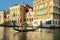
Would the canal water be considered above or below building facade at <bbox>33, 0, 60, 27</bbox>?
below

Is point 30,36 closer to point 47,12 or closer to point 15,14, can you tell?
point 47,12

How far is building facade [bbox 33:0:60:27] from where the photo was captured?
4516 centimetres

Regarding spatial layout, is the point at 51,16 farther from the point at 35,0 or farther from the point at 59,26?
the point at 35,0

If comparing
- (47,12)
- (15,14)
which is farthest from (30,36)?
(15,14)

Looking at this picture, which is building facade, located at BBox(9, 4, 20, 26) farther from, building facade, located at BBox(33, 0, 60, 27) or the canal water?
the canal water

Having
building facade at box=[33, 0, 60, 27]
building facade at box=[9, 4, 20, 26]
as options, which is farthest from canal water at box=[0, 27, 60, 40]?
building facade at box=[9, 4, 20, 26]

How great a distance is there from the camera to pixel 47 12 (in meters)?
46.5

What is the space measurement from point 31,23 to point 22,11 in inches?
363

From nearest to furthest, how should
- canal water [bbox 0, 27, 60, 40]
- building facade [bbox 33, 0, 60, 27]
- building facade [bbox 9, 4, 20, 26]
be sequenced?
canal water [bbox 0, 27, 60, 40], building facade [bbox 33, 0, 60, 27], building facade [bbox 9, 4, 20, 26]

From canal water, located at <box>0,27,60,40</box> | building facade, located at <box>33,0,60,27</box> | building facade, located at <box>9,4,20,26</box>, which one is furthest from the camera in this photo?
building facade, located at <box>9,4,20,26</box>

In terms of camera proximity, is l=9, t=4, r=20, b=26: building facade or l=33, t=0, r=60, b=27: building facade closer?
l=33, t=0, r=60, b=27: building facade

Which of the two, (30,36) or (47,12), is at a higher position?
(47,12)

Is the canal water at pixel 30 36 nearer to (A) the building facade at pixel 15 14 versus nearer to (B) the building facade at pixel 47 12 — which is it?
(B) the building facade at pixel 47 12

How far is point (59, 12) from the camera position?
159 ft
